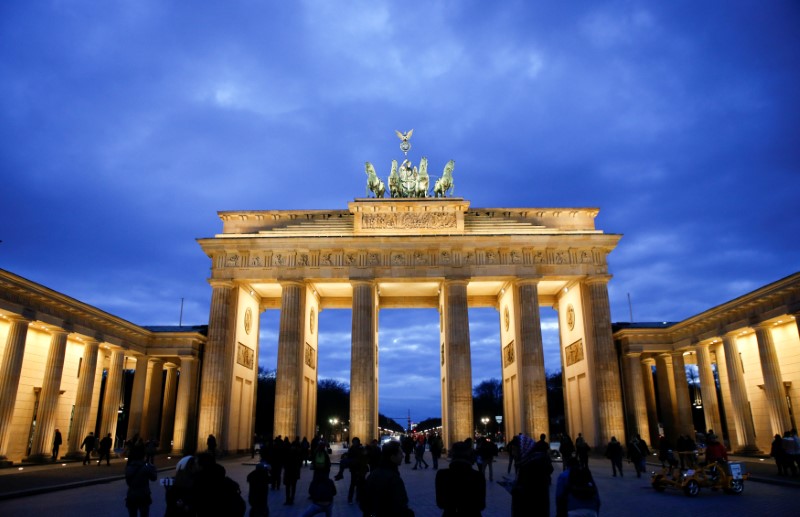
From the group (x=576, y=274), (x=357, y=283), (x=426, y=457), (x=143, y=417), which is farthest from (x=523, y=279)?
(x=143, y=417)

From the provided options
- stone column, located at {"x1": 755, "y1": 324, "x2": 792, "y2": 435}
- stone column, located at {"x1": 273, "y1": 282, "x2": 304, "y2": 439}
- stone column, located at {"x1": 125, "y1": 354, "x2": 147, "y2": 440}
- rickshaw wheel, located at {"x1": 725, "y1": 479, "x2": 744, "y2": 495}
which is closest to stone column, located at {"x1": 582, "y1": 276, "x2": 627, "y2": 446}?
stone column, located at {"x1": 755, "y1": 324, "x2": 792, "y2": 435}

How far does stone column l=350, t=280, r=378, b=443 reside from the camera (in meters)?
35.8

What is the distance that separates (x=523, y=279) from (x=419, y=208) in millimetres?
8851

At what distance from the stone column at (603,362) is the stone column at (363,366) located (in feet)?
47.6

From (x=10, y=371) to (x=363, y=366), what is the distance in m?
19.1

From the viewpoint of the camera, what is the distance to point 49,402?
99.6 ft

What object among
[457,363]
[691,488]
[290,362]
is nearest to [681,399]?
[457,363]

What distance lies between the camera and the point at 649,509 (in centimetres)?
1418

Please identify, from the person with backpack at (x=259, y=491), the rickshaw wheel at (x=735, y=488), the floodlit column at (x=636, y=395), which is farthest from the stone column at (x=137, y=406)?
the rickshaw wheel at (x=735, y=488)

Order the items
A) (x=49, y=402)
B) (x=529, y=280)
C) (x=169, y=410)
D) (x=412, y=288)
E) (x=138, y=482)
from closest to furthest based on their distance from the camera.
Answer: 1. (x=138, y=482)
2. (x=49, y=402)
3. (x=529, y=280)
4. (x=412, y=288)
5. (x=169, y=410)

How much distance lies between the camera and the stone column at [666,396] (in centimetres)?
4009

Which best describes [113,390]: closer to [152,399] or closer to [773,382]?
[152,399]

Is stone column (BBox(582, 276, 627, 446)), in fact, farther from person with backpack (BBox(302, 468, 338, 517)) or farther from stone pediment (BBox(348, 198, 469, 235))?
person with backpack (BBox(302, 468, 338, 517))

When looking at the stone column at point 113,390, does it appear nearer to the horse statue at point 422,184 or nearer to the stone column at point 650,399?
the horse statue at point 422,184
